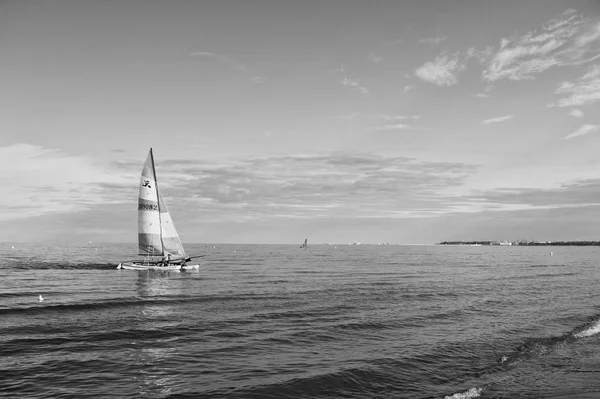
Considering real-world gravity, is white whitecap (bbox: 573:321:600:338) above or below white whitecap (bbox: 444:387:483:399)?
below

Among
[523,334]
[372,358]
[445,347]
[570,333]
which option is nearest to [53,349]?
[372,358]

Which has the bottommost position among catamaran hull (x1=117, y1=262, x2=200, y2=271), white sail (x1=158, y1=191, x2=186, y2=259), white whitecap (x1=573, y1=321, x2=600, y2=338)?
white whitecap (x1=573, y1=321, x2=600, y2=338)

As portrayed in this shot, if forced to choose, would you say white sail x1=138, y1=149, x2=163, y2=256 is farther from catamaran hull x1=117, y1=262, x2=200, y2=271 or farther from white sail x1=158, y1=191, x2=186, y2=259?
catamaran hull x1=117, y1=262, x2=200, y2=271

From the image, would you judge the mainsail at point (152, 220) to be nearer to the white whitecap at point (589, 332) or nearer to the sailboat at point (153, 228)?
the sailboat at point (153, 228)

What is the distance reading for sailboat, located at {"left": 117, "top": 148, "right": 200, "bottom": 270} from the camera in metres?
78.2

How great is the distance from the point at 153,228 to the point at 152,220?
157 cm

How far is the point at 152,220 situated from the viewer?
79375mm

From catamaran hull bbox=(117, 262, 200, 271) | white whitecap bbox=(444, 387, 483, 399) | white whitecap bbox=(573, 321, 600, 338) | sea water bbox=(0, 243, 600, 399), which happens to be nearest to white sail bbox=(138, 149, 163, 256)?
catamaran hull bbox=(117, 262, 200, 271)

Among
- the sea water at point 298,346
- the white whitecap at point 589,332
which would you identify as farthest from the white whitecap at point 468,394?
the white whitecap at point 589,332

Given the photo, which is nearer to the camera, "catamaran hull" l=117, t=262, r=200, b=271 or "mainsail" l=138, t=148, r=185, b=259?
"catamaran hull" l=117, t=262, r=200, b=271

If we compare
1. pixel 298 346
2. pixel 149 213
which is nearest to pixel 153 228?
pixel 149 213

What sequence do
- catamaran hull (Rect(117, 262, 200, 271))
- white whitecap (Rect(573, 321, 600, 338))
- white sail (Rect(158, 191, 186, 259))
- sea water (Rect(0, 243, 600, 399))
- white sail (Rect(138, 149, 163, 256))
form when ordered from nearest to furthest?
sea water (Rect(0, 243, 600, 399)) < white whitecap (Rect(573, 321, 600, 338)) < catamaran hull (Rect(117, 262, 200, 271)) < white sail (Rect(138, 149, 163, 256)) < white sail (Rect(158, 191, 186, 259))

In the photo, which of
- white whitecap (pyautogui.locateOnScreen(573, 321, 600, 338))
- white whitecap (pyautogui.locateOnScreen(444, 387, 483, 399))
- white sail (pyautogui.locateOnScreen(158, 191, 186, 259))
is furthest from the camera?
white sail (pyautogui.locateOnScreen(158, 191, 186, 259))

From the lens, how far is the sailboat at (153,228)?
78.2m
